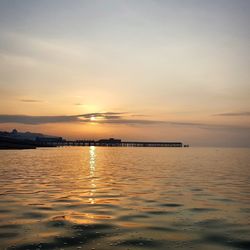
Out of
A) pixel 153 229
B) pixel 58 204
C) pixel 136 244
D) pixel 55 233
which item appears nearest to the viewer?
pixel 136 244

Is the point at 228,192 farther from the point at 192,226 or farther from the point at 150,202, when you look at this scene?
the point at 192,226

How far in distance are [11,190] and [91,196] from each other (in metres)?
5.62

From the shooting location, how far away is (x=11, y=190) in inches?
844

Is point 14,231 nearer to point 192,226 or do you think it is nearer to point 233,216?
point 192,226

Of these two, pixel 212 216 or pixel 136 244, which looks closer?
pixel 136 244

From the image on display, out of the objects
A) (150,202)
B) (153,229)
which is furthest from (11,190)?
(153,229)

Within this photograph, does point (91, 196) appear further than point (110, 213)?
Yes

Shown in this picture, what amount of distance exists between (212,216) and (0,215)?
28.7 ft

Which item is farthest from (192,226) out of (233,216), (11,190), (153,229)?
(11,190)

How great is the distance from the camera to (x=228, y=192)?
22.0 meters

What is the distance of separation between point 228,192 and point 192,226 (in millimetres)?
10745

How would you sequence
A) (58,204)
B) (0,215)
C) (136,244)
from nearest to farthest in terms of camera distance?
(136,244)
(0,215)
(58,204)

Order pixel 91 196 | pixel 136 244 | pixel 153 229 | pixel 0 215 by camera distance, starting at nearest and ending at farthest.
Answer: pixel 136 244, pixel 153 229, pixel 0 215, pixel 91 196

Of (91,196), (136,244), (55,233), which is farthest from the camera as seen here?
(91,196)
